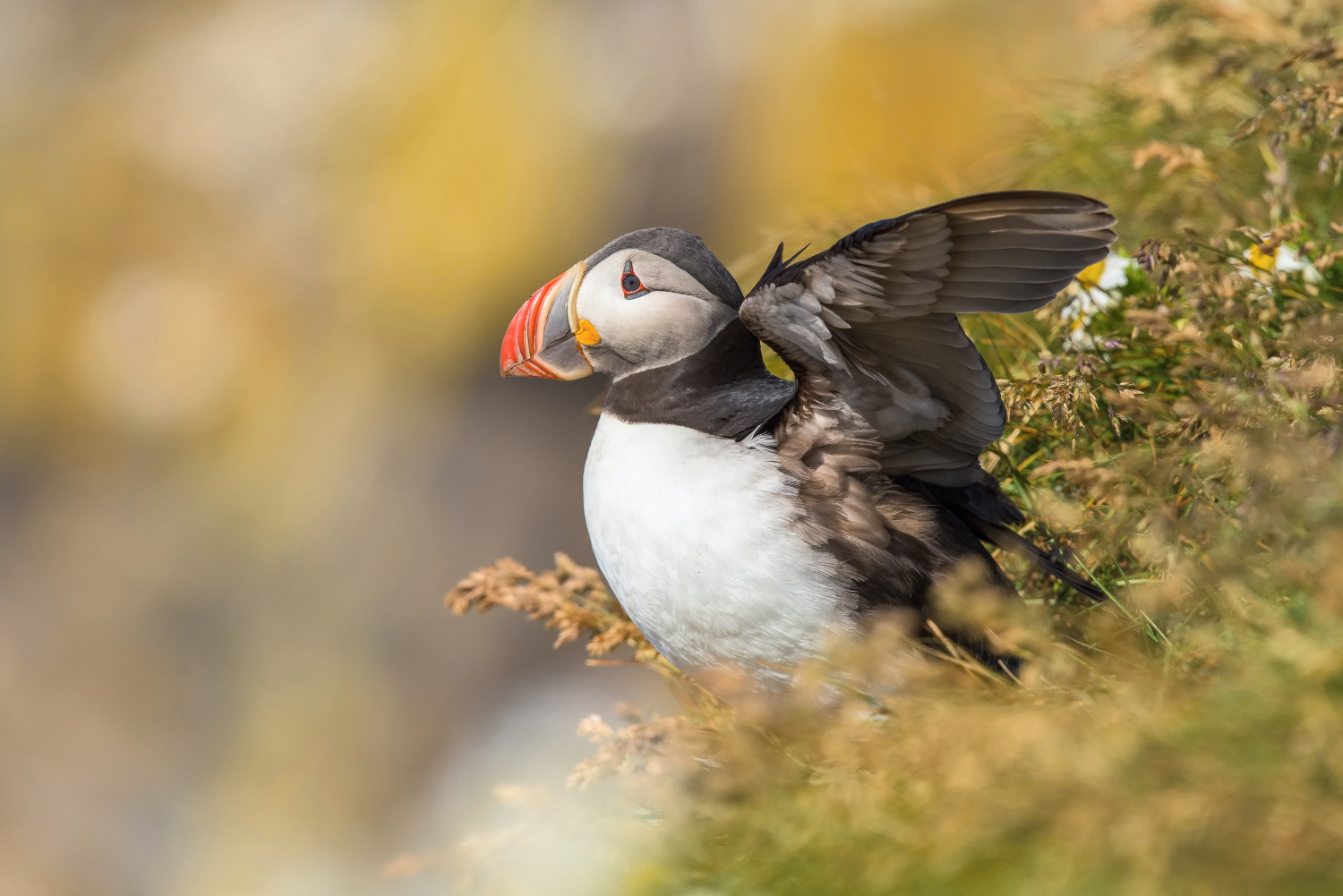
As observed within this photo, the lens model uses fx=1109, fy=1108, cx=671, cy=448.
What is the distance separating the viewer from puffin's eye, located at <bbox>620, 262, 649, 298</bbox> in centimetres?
255

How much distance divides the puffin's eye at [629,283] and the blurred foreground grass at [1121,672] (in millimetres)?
865

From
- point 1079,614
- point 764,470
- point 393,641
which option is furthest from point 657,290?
point 393,641

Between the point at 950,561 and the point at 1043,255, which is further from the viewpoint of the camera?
the point at 950,561

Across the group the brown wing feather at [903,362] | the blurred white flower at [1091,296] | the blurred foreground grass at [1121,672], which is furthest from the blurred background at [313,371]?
the brown wing feather at [903,362]

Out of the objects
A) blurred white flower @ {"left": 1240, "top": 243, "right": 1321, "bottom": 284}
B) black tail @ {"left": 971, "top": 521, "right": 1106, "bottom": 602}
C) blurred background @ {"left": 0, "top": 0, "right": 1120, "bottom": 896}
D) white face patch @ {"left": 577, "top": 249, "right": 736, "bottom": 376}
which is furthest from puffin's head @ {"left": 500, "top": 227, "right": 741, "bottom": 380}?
blurred background @ {"left": 0, "top": 0, "right": 1120, "bottom": 896}

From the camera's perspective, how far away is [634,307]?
2.54m

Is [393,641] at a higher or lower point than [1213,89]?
higher

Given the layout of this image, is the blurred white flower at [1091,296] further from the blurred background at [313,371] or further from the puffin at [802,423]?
the blurred background at [313,371]

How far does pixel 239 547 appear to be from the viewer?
9359mm

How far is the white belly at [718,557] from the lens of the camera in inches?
89.3

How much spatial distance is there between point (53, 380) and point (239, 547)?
2.27 m

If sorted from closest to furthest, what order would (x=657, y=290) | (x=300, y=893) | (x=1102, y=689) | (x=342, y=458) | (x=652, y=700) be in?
(x=1102, y=689), (x=657, y=290), (x=652, y=700), (x=300, y=893), (x=342, y=458)

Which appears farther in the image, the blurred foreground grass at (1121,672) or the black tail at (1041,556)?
the black tail at (1041,556)

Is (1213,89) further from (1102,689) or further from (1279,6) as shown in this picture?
(1102,689)
